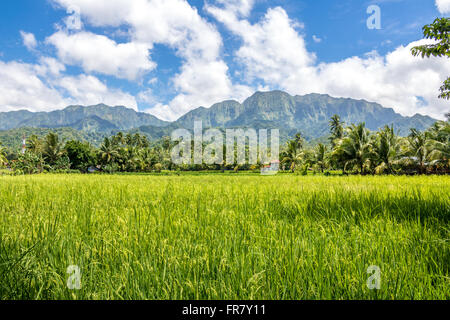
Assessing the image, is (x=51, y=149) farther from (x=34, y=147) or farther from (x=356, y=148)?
(x=356, y=148)

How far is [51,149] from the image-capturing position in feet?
147

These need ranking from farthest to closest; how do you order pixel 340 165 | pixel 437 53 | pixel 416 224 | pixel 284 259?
pixel 340 165
pixel 437 53
pixel 416 224
pixel 284 259

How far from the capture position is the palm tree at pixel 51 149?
44234 mm

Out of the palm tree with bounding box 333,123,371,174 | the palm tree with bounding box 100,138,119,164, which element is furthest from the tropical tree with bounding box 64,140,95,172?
the palm tree with bounding box 333,123,371,174

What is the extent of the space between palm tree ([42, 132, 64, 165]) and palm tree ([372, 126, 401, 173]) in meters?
55.3

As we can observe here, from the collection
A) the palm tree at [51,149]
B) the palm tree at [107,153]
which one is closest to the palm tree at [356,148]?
the palm tree at [107,153]

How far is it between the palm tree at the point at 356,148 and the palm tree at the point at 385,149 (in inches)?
33.2

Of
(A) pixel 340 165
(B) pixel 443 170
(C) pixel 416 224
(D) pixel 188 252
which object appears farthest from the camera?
(A) pixel 340 165

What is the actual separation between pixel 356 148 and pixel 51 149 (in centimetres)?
5424

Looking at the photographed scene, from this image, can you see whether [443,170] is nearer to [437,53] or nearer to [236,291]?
[437,53]

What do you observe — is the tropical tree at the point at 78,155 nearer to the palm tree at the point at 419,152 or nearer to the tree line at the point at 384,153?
the tree line at the point at 384,153

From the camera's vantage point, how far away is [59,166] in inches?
1710
